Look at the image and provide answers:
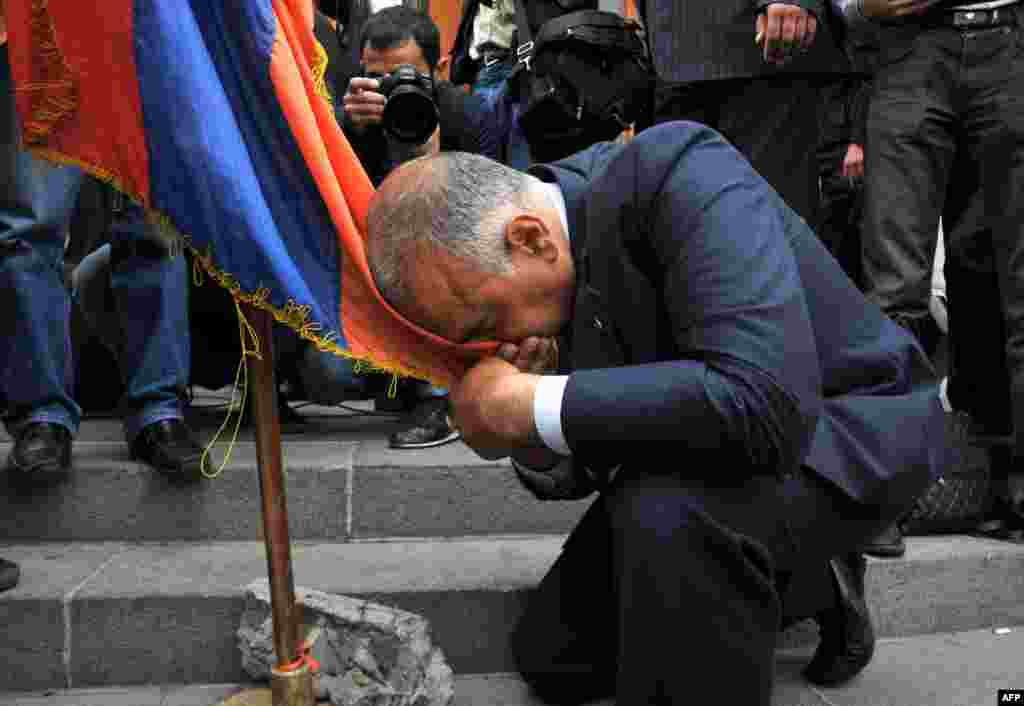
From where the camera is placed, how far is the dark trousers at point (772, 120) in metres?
2.95

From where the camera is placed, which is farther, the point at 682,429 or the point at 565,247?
the point at 565,247

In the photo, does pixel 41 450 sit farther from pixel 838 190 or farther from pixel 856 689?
pixel 838 190

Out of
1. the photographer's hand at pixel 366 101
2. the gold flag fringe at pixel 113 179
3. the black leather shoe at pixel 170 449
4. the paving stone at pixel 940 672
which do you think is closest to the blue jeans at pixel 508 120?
the photographer's hand at pixel 366 101

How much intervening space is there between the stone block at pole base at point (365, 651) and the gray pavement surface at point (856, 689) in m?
0.13

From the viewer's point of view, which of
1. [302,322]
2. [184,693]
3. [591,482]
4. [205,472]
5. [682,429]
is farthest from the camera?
[205,472]

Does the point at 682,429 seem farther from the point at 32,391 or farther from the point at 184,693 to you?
the point at 32,391

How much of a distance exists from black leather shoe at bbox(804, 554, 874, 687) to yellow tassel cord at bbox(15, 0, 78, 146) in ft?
5.45

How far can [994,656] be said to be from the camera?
2387 millimetres

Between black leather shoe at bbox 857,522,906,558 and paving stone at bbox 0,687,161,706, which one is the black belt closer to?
black leather shoe at bbox 857,522,906,558

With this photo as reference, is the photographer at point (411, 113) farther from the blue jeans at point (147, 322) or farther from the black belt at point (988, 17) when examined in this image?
the black belt at point (988, 17)

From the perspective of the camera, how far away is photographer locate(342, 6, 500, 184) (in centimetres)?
299

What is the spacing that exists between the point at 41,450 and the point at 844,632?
1808 millimetres

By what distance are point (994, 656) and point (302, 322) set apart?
1724 mm

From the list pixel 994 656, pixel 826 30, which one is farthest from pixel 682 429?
pixel 826 30
